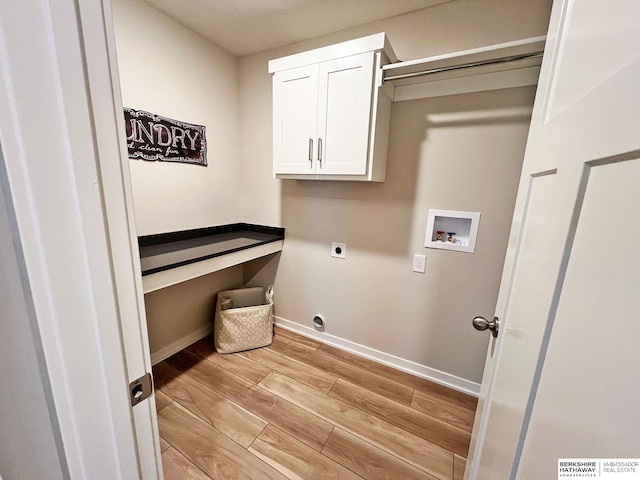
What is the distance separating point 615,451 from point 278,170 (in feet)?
6.01

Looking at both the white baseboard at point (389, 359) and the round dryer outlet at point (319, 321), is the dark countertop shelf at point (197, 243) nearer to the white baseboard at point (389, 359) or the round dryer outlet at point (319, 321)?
the round dryer outlet at point (319, 321)

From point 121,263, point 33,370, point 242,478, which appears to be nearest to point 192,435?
point 242,478

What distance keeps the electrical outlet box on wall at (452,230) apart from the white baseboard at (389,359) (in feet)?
3.08

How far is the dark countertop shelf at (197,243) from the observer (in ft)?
4.77

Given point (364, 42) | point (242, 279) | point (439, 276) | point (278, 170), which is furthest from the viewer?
point (242, 279)

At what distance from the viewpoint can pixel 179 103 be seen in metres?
1.80

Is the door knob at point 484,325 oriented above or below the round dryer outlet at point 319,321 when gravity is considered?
above

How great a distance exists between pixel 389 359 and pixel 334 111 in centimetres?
187

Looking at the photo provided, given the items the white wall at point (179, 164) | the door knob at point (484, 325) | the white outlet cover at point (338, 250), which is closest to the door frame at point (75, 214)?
the door knob at point (484, 325)

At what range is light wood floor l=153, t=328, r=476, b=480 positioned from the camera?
1.24 metres

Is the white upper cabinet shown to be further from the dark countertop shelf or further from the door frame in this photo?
the door frame

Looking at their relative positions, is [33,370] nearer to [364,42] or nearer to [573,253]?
[573,253]

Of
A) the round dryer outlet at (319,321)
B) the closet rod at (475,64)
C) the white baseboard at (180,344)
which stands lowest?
the white baseboard at (180,344)

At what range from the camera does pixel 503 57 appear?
1213 millimetres
